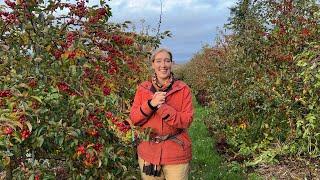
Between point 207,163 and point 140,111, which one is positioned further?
point 207,163

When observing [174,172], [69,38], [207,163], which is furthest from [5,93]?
[207,163]

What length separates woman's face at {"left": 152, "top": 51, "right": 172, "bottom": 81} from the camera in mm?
4445

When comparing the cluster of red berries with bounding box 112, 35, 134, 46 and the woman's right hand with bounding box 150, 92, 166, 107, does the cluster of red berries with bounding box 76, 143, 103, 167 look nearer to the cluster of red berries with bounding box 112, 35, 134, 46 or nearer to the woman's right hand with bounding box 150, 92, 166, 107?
the woman's right hand with bounding box 150, 92, 166, 107

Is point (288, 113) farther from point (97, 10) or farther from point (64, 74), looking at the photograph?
point (64, 74)

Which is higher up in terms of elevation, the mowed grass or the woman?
the woman

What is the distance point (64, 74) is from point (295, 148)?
219 inches

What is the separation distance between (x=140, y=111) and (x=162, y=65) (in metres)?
0.44

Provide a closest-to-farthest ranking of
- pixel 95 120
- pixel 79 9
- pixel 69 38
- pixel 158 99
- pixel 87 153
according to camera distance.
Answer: pixel 87 153 < pixel 95 120 < pixel 158 99 < pixel 69 38 < pixel 79 9

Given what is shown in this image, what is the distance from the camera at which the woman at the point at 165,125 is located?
14.6ft

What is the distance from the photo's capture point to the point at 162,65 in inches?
175

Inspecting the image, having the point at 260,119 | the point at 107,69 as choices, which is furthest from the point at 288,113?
the point at 107,69

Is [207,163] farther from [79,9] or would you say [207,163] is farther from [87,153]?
[87,153]

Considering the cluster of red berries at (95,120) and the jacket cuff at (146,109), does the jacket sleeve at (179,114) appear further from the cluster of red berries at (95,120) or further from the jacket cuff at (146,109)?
the cluster of red berries at (95,120)

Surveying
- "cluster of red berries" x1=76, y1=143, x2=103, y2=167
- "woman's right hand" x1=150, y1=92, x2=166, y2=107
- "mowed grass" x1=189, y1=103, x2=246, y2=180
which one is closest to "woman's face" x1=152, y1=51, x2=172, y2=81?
"woman's right hand" x1=150, y1=92, x2=166, y2=107
